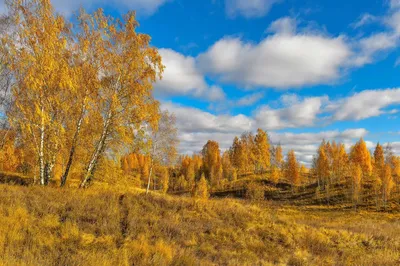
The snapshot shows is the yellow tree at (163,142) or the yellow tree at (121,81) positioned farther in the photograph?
the yellow tree at (163,142)

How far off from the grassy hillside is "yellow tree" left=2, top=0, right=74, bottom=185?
2.58 metres

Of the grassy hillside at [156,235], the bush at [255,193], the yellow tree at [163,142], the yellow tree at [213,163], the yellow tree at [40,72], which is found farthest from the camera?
the yellow tree at [213,163]

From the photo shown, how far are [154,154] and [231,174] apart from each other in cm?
4890

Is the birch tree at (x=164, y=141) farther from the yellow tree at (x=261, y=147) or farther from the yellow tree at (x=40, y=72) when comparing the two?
the yellow tree at (x=261, y=147)

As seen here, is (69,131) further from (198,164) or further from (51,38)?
(198,164)

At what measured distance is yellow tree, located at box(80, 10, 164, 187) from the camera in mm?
13492

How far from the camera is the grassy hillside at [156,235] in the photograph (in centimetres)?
698

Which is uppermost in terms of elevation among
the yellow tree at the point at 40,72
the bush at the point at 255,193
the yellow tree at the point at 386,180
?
the yellow tree at the point at 40,72

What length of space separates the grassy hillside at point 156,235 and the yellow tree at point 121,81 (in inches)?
123

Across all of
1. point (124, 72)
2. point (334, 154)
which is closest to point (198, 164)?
point (334, 154)

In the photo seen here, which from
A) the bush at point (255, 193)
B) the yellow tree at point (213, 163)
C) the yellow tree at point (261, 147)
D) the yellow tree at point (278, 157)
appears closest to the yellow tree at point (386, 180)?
the bush at point (255, 193)

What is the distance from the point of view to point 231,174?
75938mm

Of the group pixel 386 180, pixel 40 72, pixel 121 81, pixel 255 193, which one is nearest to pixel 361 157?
pixel 386 180

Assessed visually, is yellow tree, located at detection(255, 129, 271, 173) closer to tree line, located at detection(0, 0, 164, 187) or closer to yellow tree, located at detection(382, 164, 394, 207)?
yellow tree, located at detection(382, 164, 394, 207)
